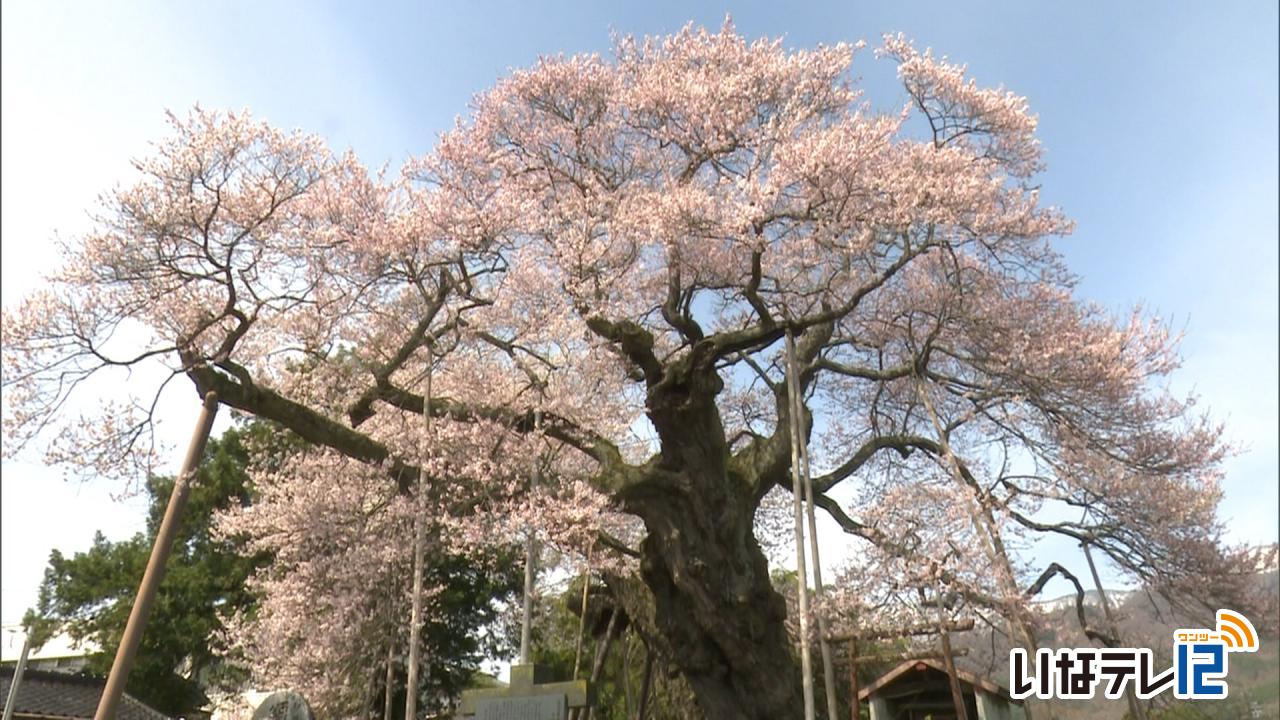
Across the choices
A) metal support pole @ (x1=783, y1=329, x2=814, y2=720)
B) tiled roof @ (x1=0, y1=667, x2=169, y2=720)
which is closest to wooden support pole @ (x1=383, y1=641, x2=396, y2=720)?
tiled roof @ (x1=0, y1=667, x2=169, y2=720)

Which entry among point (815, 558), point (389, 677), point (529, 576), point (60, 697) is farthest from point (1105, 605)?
point (60, 697)

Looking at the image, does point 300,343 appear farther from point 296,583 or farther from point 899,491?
point 899,491

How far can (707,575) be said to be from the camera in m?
12.1

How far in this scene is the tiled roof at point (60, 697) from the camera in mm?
17844

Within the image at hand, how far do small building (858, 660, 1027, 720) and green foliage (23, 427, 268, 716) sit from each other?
56.6ft

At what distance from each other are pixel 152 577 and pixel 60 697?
561 inches

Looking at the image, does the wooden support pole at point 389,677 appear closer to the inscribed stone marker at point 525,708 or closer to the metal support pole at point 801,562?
the inscribed stone marker at point 525,708

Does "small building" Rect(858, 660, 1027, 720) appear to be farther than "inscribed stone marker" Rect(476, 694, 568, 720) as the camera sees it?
Yes

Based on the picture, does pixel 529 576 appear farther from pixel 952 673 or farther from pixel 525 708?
pixel 952 673

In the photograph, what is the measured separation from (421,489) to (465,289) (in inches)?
142

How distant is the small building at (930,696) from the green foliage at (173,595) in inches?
680

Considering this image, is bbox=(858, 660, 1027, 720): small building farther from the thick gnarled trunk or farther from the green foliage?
the green foliage

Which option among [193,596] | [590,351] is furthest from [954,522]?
[193,596]

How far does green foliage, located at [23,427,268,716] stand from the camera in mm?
22250
